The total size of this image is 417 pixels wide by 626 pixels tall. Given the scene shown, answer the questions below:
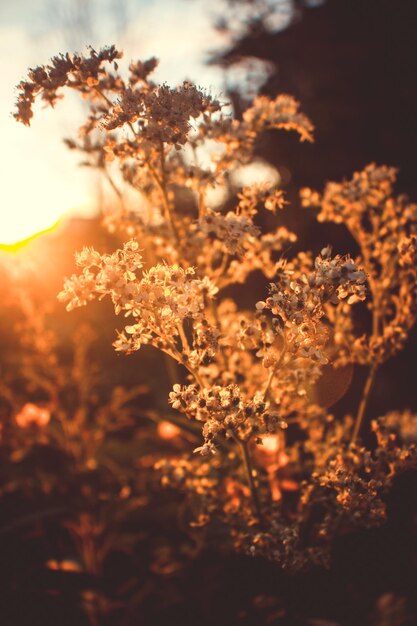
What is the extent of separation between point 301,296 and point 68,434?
2.32 m

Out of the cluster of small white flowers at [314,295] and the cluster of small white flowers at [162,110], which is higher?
the cluster of small white flowers at [162,110]

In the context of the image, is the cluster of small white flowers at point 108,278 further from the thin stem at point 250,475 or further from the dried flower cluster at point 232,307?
the thin stem at point 250,475

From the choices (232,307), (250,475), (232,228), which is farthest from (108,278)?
(232,307)

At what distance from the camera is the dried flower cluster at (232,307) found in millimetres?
1177

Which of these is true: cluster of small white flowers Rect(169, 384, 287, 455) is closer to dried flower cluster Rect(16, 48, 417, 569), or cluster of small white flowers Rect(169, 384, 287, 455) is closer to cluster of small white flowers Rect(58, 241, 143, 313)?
dried flower cluster Rect(16, 48, 417, 569)

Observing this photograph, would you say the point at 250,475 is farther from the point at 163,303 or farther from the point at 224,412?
the point at 163,303

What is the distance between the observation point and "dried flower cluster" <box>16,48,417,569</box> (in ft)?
3.86

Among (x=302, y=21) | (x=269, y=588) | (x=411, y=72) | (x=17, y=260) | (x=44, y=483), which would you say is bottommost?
(x=269, y=588)

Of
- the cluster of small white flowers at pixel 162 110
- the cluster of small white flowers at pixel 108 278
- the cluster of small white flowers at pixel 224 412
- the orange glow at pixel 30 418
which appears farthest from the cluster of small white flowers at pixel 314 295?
the orange glow at pixel 30 418

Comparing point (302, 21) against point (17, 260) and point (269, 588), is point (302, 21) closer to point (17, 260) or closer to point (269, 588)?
point (17, 260)

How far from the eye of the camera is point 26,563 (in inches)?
94.7

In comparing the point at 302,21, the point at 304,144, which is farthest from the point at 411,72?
the point at 302,21

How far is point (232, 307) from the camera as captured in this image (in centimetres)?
227

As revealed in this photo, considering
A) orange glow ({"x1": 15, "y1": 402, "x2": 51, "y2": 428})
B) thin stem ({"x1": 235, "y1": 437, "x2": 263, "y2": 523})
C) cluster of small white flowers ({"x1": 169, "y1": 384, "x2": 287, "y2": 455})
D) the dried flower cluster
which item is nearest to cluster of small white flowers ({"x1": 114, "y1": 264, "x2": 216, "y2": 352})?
the dried flower cluster
